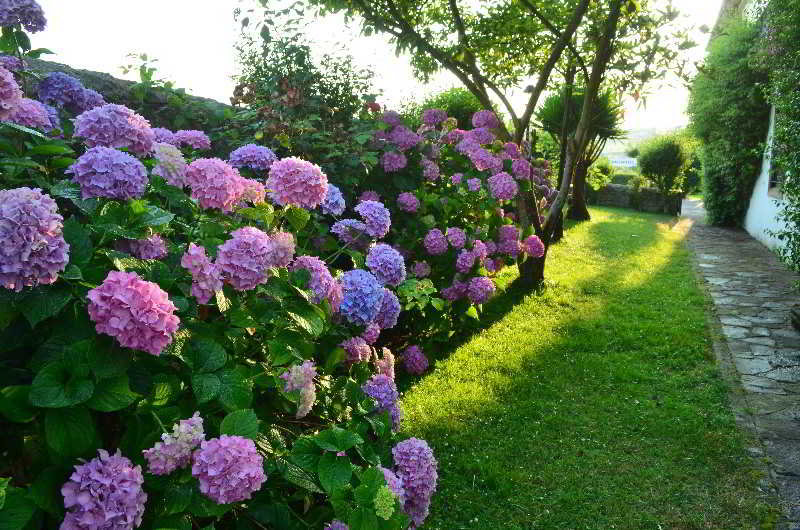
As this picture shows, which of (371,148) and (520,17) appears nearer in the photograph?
(371,148)

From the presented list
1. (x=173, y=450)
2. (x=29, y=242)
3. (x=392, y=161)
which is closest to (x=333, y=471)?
(x=173, y=450)

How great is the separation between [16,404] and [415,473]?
1271 millimetres

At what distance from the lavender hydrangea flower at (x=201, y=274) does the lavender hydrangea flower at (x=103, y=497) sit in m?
0.46

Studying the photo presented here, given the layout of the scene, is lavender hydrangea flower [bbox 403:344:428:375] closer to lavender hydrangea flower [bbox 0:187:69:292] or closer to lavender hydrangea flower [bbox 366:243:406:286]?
lavender hydrangea flower [bbox 366:243:406:286]

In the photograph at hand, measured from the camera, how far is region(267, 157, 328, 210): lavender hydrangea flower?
6.86 ft

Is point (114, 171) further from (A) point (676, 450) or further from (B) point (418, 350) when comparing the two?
(A) point (676, 450)

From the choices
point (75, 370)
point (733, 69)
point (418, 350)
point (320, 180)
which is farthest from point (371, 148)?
point (733, 69)

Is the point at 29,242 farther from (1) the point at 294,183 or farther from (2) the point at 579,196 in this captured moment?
(2) the point at 579,196

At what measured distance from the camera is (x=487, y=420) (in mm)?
3918

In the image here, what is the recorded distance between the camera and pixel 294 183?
209 cm

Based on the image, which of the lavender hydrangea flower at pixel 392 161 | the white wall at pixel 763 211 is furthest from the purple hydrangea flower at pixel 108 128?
the white wall at pixel 763 211

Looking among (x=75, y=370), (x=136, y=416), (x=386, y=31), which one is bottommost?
(x=136, y=416)

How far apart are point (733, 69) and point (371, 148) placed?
1167cm

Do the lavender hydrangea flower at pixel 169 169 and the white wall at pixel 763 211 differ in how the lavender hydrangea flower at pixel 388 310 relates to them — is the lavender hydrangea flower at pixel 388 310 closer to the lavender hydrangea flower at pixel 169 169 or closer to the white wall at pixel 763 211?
the lavender hydrangea flower at pixel 169 169
